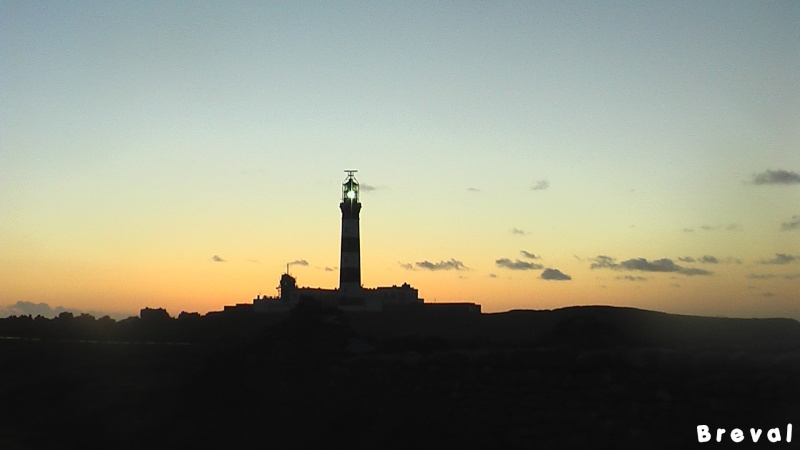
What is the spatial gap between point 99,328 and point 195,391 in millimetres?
33935

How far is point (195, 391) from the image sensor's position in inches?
782

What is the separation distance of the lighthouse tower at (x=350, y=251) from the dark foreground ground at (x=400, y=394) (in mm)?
25350

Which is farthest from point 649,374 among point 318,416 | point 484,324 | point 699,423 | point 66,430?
point 484,324

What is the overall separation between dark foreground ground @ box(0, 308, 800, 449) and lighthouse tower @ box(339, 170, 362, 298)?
83.2ft

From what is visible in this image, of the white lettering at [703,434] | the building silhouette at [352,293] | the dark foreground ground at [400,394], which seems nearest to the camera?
the white lettering at [703,434]

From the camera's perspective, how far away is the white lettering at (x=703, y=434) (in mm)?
9375

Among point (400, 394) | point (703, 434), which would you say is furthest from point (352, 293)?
point (703, 434)

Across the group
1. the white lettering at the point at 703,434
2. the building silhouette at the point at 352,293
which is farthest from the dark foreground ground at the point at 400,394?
the building silhouette at the point at 352,293

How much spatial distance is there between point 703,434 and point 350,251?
46.2m

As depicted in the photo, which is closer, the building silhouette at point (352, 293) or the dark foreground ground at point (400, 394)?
the dark foreground ground at point (400, 394)

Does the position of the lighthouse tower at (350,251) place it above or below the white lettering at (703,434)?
above

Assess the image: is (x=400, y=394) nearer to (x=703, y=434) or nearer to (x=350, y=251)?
(x=703, y=434)

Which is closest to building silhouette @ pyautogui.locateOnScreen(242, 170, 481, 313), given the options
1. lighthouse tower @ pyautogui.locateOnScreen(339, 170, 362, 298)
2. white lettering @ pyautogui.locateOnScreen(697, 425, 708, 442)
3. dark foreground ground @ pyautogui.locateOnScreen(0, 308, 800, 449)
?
lighthouse tower @ pyautogui.locateOnScreen(339, 170, 362, 298)

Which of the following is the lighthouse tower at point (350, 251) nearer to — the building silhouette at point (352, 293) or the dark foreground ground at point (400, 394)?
the building silhouette at point (352, 293)
